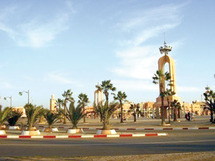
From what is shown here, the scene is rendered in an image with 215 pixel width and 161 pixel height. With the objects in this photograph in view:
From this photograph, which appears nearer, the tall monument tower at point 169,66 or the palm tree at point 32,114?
the palm tree at point 32,114

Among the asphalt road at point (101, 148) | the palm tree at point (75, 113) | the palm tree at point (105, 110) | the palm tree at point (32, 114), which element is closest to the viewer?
the asphalt road at point (101, 148)

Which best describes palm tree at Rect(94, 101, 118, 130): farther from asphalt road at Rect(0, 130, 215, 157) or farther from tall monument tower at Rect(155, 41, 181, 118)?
tall monument tower at Rect(155, 41, 181, 118)

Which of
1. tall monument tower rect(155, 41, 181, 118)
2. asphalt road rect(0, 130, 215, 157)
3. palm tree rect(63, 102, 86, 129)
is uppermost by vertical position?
tall monument tower rect(155, 41, 181, 118)

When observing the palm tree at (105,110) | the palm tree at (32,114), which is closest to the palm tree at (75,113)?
the palm tree at (105,110)

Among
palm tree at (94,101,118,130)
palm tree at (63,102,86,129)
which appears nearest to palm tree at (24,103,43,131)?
palm tree at (63,102,86,129)

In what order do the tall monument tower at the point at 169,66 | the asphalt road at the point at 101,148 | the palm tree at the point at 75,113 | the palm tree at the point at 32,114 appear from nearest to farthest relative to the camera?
the asphalt road at the point at 101,148, the palm tree at the point at 32,114, the palm tree at the point at 75,113, the tall monument tower at the point at 169,66

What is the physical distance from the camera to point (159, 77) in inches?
1523

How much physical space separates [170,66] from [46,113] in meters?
50.9

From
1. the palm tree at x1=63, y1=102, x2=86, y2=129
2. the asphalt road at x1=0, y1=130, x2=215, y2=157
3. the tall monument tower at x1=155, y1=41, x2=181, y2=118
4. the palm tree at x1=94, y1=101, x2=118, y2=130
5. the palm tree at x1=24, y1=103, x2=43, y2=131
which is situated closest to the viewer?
the asphalt road at x1=0, y1=130, x2=215, y2=157

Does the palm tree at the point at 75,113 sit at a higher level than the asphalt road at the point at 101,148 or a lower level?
higher

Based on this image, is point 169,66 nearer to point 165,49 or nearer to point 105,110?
point 165,49

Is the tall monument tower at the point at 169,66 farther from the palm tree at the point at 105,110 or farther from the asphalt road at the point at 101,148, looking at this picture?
the asphalt road at the point at 101,148

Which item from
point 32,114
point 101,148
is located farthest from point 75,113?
point 101,148

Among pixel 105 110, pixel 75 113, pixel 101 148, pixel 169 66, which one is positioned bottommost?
pixel 101 148
